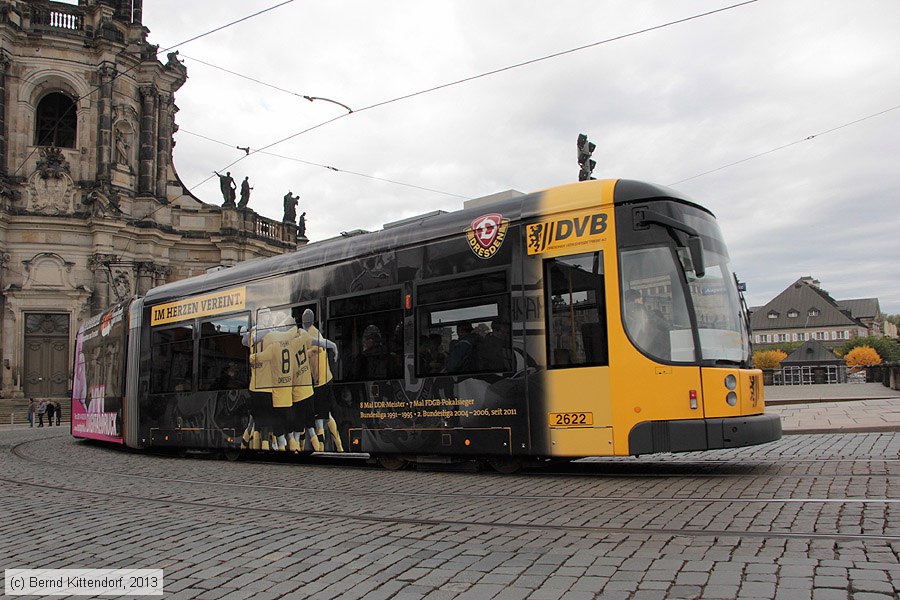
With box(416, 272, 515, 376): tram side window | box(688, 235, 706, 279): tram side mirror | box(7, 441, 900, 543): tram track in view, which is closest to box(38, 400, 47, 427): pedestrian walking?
box(7, 441, 900, 543): tram track

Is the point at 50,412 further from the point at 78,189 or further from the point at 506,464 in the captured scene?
the point at 506,464

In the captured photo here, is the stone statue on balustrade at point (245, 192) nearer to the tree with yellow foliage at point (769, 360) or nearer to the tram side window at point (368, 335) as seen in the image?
the tram side window at point (368, 335)

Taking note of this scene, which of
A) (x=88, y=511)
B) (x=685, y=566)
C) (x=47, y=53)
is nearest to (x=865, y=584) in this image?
(x=685, y=566)

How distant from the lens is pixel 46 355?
36.2 m

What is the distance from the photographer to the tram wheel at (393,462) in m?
10.7

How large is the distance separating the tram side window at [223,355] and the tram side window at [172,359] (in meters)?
0.42

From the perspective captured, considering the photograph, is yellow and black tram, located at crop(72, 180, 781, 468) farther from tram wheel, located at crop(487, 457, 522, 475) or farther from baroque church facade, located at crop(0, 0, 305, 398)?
baroque church facade, located at crop(0, 0, 305, 398)

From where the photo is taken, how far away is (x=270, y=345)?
12148mm

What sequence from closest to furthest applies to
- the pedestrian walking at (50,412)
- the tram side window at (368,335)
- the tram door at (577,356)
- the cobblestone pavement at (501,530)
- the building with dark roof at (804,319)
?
the cobblestone pavement at (501,530) < the tram door at (577,356) < the tram side window at (368,335) < the pedestrian walking at (50,412) < the building with dark roof at (804,319)

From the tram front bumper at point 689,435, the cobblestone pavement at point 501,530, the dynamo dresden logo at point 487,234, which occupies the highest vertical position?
the dynamo dresden logo at point 487,234

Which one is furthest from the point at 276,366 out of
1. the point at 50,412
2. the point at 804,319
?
the point at 804,319

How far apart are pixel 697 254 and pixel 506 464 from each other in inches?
133

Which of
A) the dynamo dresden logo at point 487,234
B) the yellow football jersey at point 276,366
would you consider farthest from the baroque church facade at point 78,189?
the dynamo dresden logo at point 487,234

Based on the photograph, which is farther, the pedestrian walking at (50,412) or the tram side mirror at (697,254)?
the pedestrian walking at (50,412)
